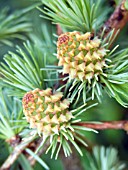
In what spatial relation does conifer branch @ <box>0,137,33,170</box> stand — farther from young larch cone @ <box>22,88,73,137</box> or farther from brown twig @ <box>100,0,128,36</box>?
brown twig @ <box>100,0,128,36</box>

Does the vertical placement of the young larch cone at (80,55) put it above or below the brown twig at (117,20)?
below

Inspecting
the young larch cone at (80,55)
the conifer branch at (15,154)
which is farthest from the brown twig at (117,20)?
the conifer branch at (15,154)

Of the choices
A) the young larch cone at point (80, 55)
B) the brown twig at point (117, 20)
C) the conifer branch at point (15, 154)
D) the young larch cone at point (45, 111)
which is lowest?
the conifer branch at point (15, 154)

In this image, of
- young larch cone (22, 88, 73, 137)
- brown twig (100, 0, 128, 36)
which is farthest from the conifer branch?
brown twig (100, 0, 128, 36)

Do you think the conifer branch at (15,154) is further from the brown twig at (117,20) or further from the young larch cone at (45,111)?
the brown twig at (117,20)

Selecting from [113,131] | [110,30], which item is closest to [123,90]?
[110,30]

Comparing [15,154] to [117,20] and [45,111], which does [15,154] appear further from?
[117,20]
